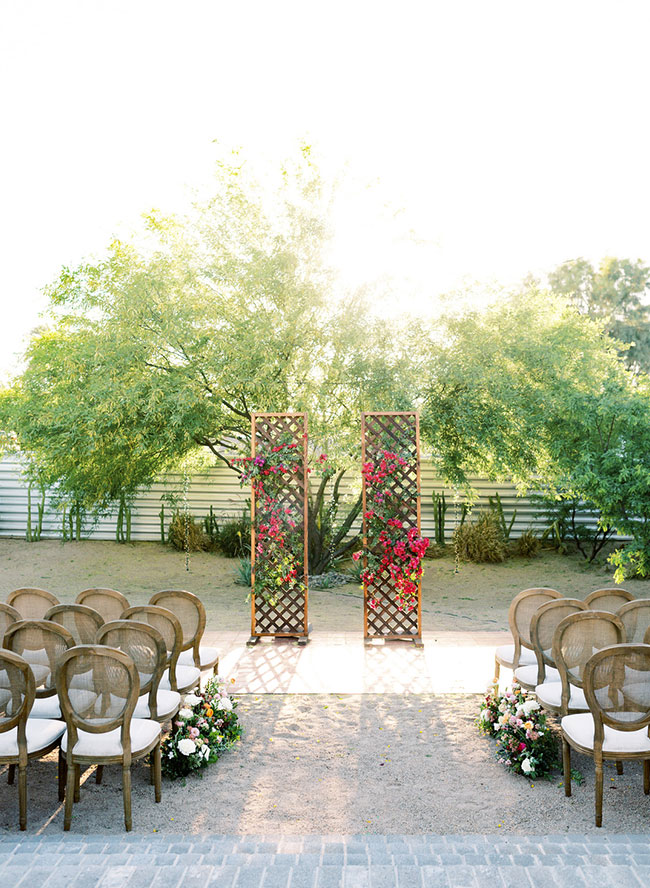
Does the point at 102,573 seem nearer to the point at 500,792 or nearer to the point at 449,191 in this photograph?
the point at 449,191

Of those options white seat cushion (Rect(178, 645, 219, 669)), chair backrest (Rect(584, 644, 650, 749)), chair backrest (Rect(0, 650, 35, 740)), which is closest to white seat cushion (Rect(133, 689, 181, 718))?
chair backrest (Rect(0, 650, 35, 740))

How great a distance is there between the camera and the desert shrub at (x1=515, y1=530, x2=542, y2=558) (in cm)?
1349

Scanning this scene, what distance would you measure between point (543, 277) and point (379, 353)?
17855 mm

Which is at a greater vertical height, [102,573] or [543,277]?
[543,277]

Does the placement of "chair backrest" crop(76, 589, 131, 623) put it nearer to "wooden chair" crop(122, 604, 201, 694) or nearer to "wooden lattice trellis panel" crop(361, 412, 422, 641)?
"wooden chair" crop(122, 604, 201, 694)

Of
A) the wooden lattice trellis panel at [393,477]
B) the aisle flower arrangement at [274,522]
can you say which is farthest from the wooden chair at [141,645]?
the wooden lattice trellis panel at [393,477]

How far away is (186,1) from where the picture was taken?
7.31m

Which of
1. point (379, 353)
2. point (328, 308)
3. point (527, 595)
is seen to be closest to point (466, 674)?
point (527, 595)

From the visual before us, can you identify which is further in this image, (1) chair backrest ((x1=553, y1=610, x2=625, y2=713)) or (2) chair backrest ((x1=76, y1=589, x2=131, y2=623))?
(2) chair backrest ((x1=76, y1=589, x2=131, y2=623))

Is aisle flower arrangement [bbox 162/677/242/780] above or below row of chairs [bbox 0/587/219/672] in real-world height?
below

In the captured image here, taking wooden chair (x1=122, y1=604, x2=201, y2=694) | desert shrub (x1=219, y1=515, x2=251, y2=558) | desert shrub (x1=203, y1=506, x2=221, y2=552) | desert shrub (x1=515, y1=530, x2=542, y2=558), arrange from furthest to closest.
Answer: desert shrub (x1=203, y1=506, x2=221, y2=552), desert shrub (x1=515, y1=530, x2=542, y2=558), desert shrub (x1=219, y1=515, x2=251, y2=558), wooden chair (x1=122, y1=604, x2=201, y2=694)

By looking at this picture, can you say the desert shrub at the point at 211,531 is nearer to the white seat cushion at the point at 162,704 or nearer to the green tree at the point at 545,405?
the green tree at the point at 545,405

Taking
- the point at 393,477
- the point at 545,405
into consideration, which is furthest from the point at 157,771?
the point at 545,405

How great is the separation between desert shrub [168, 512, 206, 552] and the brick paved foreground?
10.4 meters
